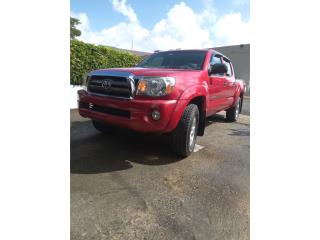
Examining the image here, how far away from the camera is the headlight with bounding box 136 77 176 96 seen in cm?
269

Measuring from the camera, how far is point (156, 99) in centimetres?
269

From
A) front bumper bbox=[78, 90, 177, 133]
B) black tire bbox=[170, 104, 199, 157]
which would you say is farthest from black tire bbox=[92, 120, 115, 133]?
black tire bbox=[170, 104, 199, 157]

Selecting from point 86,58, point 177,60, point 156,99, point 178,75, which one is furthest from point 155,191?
point 86,58

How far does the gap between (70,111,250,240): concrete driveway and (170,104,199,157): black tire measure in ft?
0.54

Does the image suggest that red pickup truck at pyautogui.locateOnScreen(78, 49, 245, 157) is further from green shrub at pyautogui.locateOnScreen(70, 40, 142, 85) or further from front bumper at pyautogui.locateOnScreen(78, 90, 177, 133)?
green shrub at pyautogui.locateOnScreen(70, 40, 142, 85)

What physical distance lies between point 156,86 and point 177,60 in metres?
1.46

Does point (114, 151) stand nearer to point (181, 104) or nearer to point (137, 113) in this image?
point (137, 113)

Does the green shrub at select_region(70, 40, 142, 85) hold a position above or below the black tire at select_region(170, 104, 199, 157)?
above

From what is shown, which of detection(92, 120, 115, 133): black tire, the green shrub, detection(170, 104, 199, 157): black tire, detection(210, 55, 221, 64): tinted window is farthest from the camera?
the green shrub

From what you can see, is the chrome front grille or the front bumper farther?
the chrome front grille

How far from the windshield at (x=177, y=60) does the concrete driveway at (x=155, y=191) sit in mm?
1281

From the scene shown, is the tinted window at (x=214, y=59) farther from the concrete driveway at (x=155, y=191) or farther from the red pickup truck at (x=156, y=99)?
the concrete driveway at (x=155, y=191)
